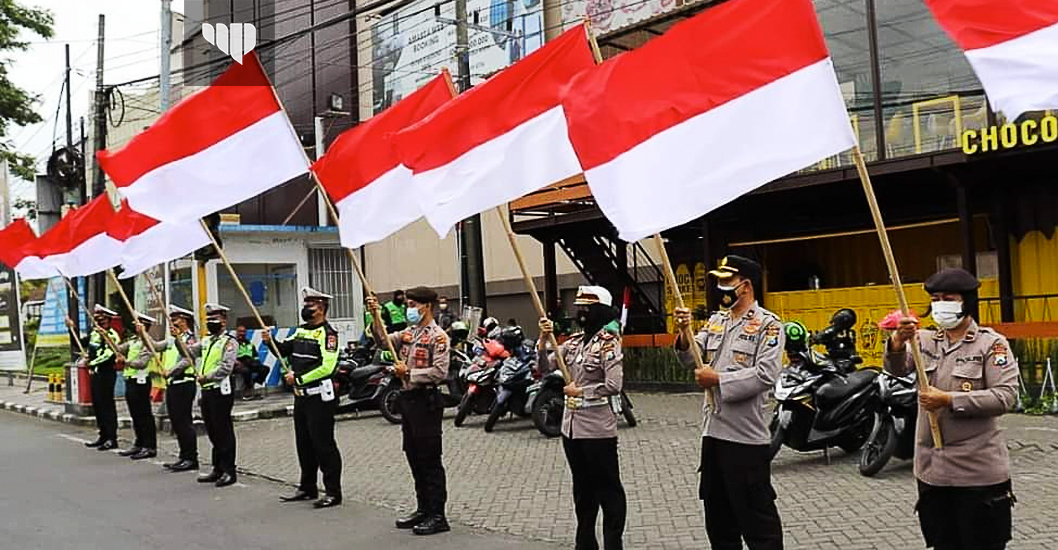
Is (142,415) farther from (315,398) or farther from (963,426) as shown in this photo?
(963,426)

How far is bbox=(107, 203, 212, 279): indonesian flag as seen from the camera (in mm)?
10305

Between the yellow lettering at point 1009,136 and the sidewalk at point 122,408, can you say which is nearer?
the yellow lettering at point 1009,136

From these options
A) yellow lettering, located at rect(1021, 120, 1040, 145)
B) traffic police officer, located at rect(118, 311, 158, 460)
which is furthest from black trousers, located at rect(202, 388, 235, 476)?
yellow lettering, located at rect(1021, 120, 1040, 145)

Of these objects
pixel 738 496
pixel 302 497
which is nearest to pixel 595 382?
pixel 738 496

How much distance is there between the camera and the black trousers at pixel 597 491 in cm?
641

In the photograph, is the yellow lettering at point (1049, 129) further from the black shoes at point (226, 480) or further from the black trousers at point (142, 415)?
the black trousers at point (142, 415)

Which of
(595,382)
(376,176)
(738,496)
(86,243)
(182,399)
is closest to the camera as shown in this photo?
(738,496)

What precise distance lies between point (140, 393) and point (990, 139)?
10880 millimetres

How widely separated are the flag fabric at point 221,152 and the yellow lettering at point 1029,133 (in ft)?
28.1

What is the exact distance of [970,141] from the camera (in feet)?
41.5

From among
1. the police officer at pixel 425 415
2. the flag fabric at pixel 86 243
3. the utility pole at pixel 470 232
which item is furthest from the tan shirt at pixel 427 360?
the utility pole at pixel 470 232

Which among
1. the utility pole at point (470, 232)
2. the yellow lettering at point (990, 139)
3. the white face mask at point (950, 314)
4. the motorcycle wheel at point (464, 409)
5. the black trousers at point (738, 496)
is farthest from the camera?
the utility pole at point (470, 232)

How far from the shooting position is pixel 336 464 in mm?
8898

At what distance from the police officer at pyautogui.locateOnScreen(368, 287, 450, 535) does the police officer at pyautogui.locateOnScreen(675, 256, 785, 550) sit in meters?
2.76
